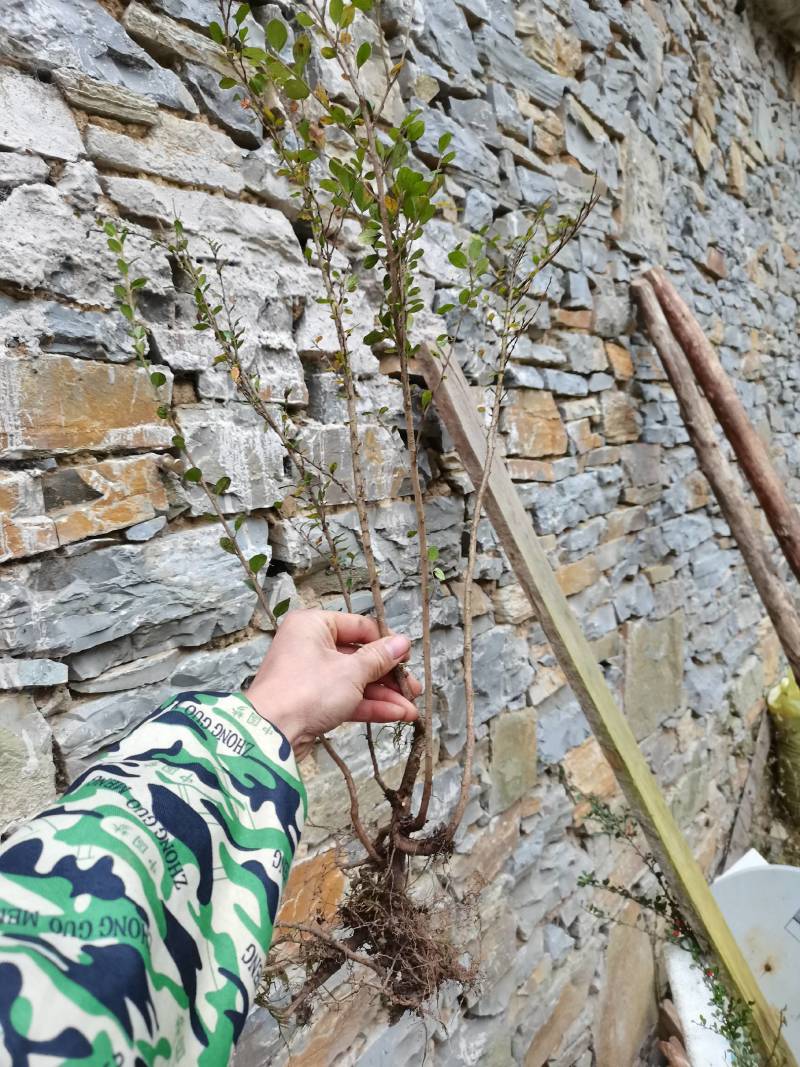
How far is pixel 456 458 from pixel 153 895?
1.32 metres

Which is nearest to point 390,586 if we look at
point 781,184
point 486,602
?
point 486,602

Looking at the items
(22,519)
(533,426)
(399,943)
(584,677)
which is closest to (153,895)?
(22,519)

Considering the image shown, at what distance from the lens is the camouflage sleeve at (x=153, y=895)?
0.42m

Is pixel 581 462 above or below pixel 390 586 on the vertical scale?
above

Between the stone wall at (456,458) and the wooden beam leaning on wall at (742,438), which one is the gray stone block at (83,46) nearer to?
the stone wall at (456,458)

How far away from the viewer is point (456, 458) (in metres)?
1.70

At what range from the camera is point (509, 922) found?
73.5 inches

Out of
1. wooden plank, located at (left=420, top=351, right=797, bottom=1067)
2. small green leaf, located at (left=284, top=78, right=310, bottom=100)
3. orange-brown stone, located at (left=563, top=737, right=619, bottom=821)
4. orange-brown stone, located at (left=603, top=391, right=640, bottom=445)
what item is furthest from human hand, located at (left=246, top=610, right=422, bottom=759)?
orange-brown stone, located at (left=603, top=391, right=640, bottom=445)

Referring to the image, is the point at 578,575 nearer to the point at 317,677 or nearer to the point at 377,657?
→ the point at 377,657

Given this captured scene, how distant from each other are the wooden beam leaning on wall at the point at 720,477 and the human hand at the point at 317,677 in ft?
6.20

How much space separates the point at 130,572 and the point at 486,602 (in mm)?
1022

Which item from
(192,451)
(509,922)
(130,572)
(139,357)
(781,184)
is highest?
(781,184)

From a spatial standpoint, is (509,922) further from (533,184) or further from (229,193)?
(533,184)

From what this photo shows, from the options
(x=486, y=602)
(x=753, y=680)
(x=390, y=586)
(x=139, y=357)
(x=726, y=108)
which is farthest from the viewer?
(x=753, y=680)
